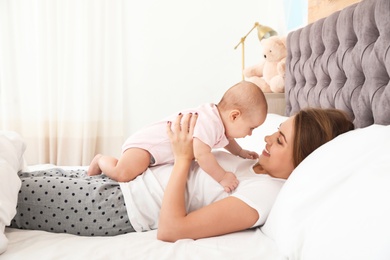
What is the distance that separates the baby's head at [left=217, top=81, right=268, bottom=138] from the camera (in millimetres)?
1584

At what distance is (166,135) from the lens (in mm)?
1642

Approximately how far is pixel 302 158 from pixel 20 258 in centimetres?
91

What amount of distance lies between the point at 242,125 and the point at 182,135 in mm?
248

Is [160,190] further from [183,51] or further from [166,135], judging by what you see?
[183,51]

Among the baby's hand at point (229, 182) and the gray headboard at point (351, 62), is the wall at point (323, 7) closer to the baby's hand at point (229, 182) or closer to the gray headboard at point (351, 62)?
the gray headboard at point (351, 62)

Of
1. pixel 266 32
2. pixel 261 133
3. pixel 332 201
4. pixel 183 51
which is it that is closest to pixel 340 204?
pixel 332 201

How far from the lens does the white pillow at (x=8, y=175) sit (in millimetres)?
1225

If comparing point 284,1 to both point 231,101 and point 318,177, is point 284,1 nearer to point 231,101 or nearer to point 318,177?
point 231,101

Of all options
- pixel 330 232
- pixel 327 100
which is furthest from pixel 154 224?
pixel 327 100

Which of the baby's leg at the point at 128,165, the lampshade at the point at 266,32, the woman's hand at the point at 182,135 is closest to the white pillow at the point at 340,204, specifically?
the woman's hand at the point at 182,135

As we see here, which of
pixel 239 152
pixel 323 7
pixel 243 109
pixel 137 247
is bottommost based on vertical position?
pixel 137 247

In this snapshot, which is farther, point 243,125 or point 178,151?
point 243,125

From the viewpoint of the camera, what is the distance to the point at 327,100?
220 cm

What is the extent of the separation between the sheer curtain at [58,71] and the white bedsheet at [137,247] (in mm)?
2984
